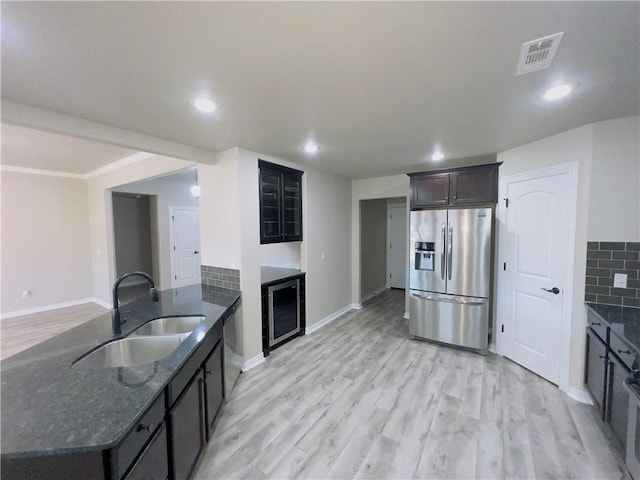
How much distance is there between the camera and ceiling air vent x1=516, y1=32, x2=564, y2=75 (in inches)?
47.8

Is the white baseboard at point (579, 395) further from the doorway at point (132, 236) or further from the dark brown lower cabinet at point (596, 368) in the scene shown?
the doorway at point (132, 236)

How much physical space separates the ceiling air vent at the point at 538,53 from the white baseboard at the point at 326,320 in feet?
11.8

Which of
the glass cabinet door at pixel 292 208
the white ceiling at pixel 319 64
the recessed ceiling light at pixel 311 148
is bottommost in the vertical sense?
the glass cabinet door at pixel 292 208

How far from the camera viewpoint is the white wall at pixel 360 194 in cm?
448

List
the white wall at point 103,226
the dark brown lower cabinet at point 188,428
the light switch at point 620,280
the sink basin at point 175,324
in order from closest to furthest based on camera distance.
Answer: the dark brown lower cabinet at point 188,428 → the sink basin at point 175,324 → the light switch at point 620,280 → the white wall at point 103,226

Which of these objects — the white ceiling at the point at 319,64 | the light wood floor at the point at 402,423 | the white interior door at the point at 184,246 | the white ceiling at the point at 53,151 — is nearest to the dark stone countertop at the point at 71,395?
the light wood floor at the point at 402,423

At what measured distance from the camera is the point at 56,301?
5.06 m

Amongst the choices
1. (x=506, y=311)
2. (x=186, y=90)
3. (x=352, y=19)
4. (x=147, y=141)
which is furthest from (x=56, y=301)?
(x=506, y=311)

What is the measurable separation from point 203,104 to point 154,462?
2.08 m

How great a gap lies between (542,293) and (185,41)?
360cm

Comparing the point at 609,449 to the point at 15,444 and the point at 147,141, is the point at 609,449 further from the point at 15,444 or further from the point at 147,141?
the point at 147,141

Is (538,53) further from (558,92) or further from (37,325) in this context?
(37,325)

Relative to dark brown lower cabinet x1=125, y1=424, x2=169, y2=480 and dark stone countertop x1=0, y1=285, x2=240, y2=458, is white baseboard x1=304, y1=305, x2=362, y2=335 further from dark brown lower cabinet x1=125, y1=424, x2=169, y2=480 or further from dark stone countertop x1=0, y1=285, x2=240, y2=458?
dark brown lower cabinet x1=125, y1=424, x2=169, y2=480

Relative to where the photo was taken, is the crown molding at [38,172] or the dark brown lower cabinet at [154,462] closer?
the dark brown lower cabinet at [154,462]
